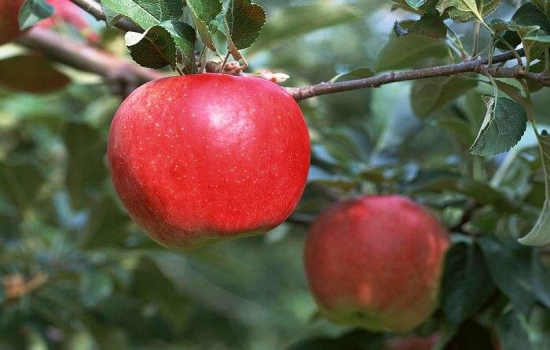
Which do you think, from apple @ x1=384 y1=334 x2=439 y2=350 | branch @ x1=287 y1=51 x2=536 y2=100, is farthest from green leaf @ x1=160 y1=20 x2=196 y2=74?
apple @ x1=384 y1=334 x2=439 y2=350

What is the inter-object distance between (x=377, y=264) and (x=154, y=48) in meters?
0.52

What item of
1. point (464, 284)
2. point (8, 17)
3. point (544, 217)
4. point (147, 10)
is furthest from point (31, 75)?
point (544, 217)

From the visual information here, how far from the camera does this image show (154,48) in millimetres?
641

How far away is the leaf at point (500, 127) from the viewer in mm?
629

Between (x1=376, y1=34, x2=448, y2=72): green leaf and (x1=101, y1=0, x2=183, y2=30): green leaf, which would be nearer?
(x1=101, y1=0, x2=183, y2=30): green leaf

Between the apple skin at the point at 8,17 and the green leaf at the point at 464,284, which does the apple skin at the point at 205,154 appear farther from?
the green leaf at the point at 464,284

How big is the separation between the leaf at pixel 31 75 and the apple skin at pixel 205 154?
2.03ft

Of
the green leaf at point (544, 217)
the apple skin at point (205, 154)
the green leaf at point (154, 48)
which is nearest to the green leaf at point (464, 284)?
the green leaf at point (544, 217)

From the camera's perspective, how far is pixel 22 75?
1223 mm

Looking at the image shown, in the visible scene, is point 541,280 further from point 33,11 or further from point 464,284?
point 33,11

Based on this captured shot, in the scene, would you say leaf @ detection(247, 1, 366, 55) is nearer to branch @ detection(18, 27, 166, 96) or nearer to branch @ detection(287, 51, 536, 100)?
branch @ detection(18, 27, 166, 96)

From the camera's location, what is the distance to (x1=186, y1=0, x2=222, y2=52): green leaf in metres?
0.61

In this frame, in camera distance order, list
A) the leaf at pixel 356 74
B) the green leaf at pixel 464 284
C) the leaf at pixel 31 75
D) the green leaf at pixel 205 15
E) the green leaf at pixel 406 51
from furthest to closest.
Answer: the leaf at pixel 31 75
the green leaf at pixel 464 284
the green leaf at pixel 406 51
the leaf at pixel 356 74
the green leaf at pixel 205 15

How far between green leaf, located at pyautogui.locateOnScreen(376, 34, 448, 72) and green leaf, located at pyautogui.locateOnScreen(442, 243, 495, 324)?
29 cm
